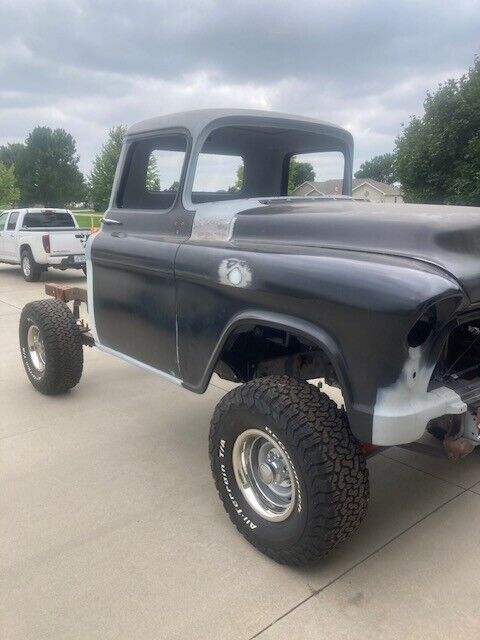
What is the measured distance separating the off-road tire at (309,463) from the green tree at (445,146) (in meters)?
14.6

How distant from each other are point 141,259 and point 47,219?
Answer: 10.9m

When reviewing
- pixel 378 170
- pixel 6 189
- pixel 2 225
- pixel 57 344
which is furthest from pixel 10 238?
pixel 378 170

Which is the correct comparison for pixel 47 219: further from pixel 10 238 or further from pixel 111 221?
pixel 111 221

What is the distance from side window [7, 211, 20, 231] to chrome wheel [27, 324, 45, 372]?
9.43 meters

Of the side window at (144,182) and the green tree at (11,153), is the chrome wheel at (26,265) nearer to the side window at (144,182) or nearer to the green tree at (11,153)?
the side window at (144,182)

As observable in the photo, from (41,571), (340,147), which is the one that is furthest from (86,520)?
(340,147)

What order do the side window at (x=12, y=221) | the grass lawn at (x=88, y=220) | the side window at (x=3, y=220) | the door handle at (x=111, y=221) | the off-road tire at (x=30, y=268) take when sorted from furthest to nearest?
the grass lawn at (x=88, y=220), the side window at (x=3, y=220), the side window at (x=12, y=221), the off-road tire at (x=30, y=268), the door handle at (x=111, y=221)

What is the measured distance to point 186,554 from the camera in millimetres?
2531

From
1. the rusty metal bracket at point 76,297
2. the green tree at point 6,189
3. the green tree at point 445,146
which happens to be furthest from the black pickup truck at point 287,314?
the green tree at point 6,189

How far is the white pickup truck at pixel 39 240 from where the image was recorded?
1188 centimetres

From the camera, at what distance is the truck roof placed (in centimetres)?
302

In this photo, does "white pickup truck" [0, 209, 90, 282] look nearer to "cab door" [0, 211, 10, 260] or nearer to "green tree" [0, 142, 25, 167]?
"cab door" [0, 211, 10, 260]

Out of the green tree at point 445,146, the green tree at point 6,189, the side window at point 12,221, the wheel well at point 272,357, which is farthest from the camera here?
the green tree at point 6,189

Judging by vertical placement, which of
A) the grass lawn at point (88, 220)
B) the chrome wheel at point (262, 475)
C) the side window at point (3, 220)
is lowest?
the grass lawn at point (88, 220)
